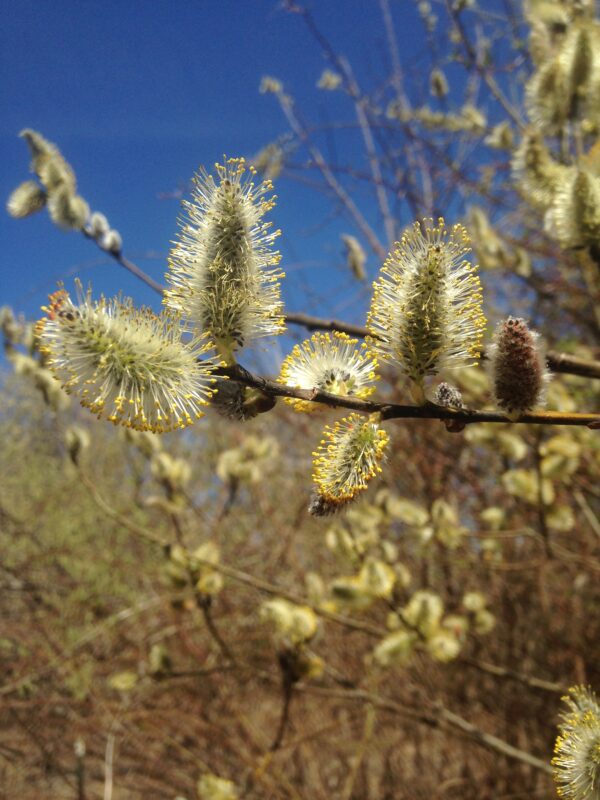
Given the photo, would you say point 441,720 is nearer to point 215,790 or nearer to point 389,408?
point 215,790

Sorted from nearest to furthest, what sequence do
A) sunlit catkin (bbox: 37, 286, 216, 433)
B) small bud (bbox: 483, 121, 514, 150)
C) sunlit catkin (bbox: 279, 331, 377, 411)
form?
sunlit catkin (bbox: 37, 286, 216, 433) → sunlit catkin (bbox: 279, 331, 377, 411) → small bud (bbox: 483, 121, 514, 150)

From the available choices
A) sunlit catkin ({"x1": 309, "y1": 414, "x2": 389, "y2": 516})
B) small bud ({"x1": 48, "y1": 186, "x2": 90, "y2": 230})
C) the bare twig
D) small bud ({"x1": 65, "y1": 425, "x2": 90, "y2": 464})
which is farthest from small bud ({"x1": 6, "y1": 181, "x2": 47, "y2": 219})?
the bare twig

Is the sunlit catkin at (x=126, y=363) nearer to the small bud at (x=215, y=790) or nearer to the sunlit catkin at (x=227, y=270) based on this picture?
the sunlit catkin at (x=227, y=270)

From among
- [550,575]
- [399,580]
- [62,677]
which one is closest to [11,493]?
[62,677]

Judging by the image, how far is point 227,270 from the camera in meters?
0.82

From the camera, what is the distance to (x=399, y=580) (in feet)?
8.39

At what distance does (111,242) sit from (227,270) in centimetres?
111

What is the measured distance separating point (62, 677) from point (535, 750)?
2380 mm

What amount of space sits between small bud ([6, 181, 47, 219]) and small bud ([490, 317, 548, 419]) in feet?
5.44

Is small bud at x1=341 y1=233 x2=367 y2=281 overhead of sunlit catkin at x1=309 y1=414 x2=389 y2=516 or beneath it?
overhead

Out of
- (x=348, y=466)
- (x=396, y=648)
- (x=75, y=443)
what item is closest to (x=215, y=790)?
(x=396, y=648)

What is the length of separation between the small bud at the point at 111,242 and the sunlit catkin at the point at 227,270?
997 mm

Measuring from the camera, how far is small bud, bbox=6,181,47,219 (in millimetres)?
1859

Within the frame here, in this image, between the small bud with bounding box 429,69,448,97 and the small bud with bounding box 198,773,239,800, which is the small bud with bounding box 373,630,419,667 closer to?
the small bud with bounding box 198,773,239,800
